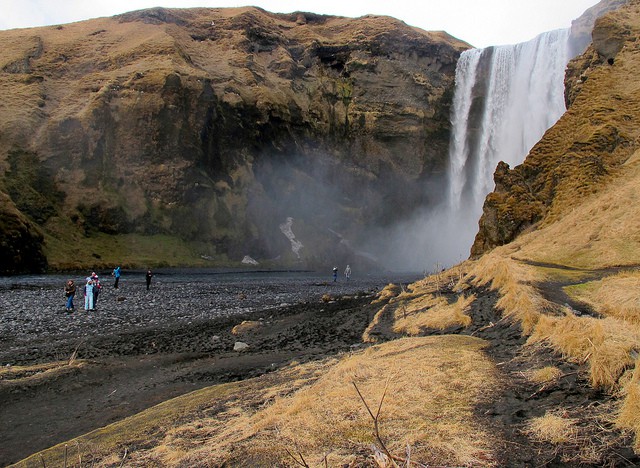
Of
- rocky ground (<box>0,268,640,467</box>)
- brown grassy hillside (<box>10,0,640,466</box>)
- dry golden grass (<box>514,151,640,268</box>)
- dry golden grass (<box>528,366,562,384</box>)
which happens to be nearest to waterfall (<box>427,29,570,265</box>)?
dry golden grass (<box>514,151,640,268</box>)

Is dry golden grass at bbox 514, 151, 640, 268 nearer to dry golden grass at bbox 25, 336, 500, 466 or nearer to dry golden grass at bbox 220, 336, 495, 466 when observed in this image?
dry golden grass at bbox 25, 336, 500, 466

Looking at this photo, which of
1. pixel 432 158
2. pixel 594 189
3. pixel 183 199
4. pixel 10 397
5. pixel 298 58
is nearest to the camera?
pixel 10 397

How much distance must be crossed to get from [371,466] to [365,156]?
312 feet

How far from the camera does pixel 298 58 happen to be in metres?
103

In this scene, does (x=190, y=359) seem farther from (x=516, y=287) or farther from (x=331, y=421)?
(x=516, y=287)

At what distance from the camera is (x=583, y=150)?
91.1 feet

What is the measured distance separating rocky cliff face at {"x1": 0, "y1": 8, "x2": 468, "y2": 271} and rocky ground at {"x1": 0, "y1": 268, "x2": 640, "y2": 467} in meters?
36.4

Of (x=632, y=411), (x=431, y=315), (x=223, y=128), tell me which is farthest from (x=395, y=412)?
(x=223, y=128)

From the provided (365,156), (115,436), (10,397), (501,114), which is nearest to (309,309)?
(10,397)

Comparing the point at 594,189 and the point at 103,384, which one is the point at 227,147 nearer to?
the point at 594,189

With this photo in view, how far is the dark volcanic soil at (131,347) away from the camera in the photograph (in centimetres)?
1085

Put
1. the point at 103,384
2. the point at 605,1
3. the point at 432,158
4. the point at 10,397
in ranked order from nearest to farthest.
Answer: the point at 10,397
the point at 103,384
the point at 605,1
the point at 432,158

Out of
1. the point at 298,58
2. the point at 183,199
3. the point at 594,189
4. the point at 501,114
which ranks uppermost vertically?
the point at 298,58

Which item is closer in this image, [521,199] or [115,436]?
[115,436]
